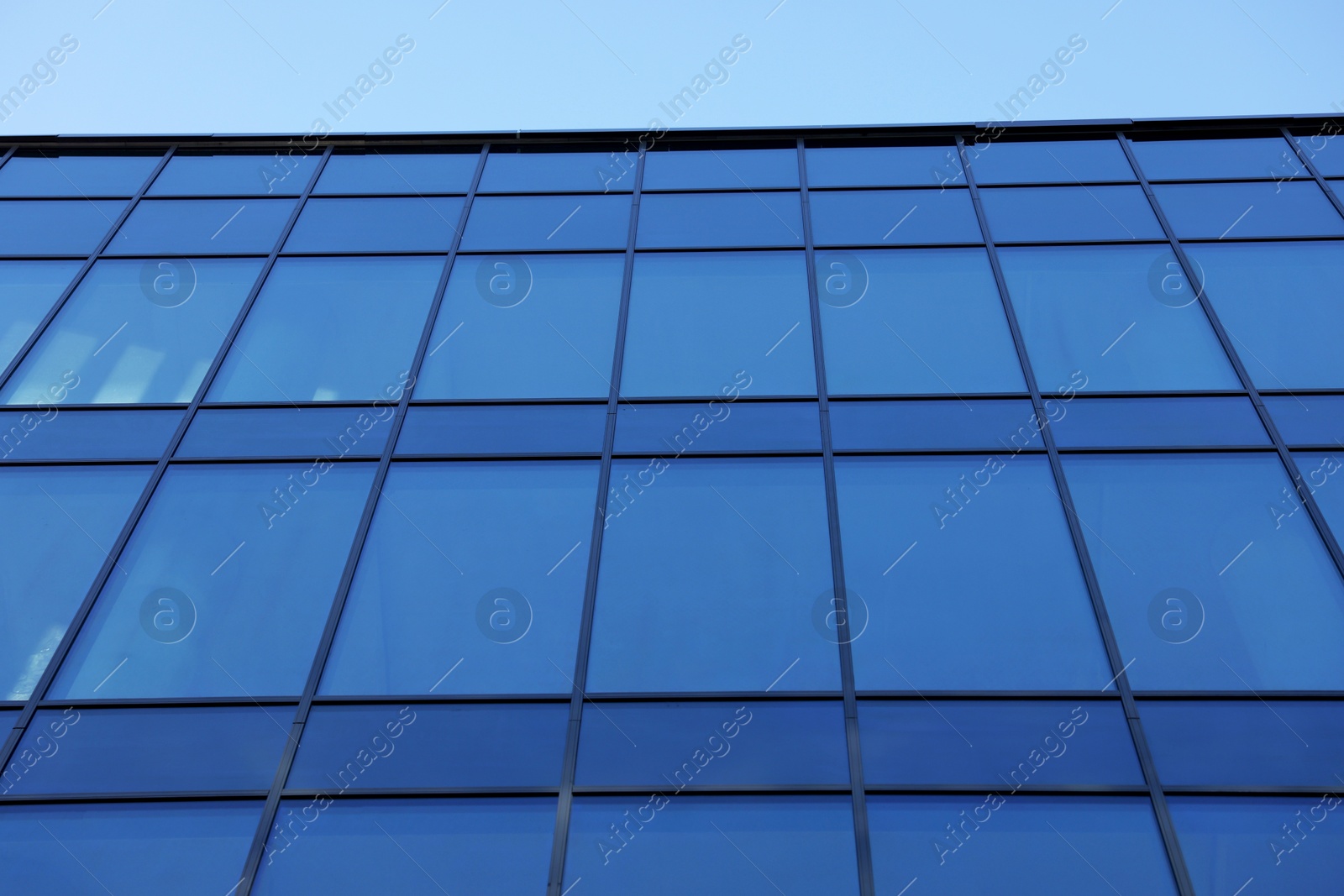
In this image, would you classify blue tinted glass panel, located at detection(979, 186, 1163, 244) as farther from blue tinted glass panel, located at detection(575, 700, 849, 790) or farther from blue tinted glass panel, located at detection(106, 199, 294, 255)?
blue tinted glass panel, located at detection(106, 199, 294, 255)

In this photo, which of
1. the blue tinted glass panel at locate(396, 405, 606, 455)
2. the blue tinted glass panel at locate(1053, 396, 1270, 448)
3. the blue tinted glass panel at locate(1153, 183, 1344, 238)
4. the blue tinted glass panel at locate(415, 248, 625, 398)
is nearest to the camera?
the blue tinted glass panel at locate(1053, 396, 1270, 448)

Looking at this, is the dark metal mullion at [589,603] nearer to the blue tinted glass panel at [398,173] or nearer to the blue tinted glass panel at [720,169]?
the blue tinted glass panel at [720,169]

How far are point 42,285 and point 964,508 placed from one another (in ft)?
37.8

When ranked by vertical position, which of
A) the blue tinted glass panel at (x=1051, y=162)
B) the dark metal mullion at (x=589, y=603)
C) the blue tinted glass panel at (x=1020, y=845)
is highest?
the dark metal mullion at (x=589, y=603)

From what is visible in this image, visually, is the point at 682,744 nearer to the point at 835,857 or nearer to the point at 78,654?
the point at 835,857

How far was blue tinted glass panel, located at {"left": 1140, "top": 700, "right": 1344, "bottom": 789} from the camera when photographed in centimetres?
892

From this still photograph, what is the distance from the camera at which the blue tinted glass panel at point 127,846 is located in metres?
8.62

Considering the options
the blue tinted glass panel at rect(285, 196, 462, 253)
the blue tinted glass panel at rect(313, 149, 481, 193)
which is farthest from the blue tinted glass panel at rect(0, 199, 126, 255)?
the blue tinted glass panel at rect(313, 149, 481, 193)

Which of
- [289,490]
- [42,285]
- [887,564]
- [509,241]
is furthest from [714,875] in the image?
[42,285]

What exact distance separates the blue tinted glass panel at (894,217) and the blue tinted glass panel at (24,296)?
31.6 feet

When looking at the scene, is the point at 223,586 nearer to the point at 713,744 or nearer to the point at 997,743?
the point at 713,744

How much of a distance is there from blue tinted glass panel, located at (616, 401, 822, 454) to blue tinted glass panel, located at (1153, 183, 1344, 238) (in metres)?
5.97

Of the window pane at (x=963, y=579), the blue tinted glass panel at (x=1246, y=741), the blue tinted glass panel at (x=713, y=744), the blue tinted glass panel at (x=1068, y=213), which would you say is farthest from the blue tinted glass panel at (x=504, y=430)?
the blue tinted glass panel at (x=1068, y=213)

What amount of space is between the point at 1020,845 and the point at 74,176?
15453mm
